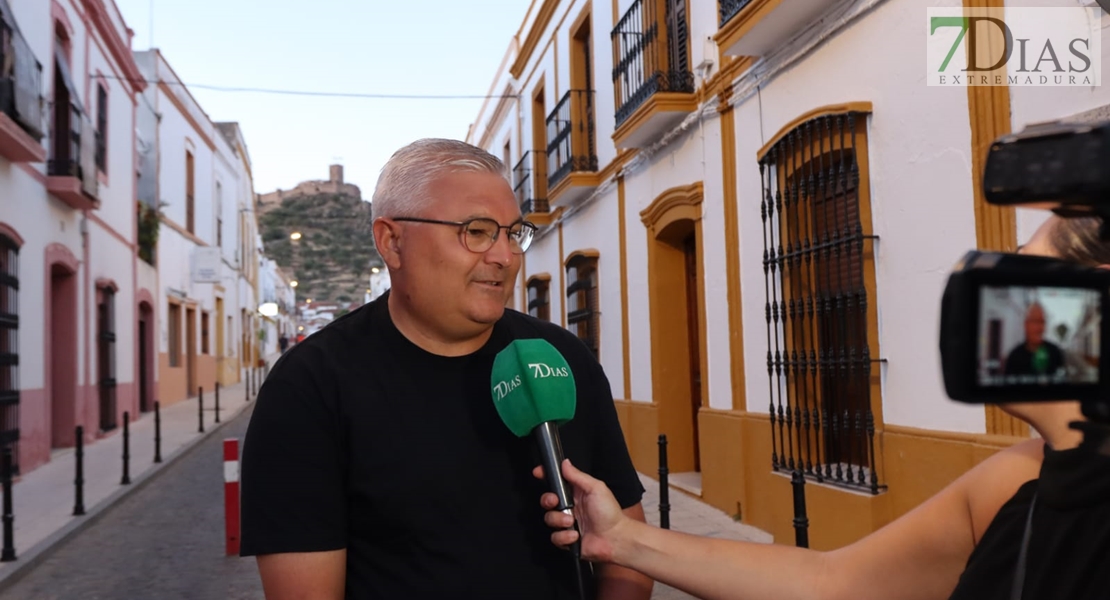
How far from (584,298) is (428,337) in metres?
11.4

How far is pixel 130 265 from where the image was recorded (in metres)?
17.8

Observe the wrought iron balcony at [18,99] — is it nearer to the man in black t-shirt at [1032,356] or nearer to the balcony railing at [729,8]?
the balcony railing at [729,8]

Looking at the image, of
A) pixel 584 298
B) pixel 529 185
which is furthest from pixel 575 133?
pixel 529 185

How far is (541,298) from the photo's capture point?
56.3 feet

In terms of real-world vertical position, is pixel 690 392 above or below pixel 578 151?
below

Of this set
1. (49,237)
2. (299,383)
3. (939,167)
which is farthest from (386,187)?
(49,237)

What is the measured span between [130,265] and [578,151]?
386 inches

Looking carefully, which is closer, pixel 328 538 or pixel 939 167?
pixel 328 538

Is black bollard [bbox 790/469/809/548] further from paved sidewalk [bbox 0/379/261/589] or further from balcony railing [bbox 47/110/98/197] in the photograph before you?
balcony railing [bbox 47/110/98/197]

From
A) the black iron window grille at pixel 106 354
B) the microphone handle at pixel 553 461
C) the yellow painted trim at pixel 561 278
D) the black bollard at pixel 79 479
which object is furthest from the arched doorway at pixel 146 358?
the microphone handle at pixel 553 461

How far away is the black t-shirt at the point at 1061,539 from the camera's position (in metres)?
1.15

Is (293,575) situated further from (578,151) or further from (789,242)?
(578,151)

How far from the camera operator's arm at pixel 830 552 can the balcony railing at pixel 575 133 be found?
11.1 meters

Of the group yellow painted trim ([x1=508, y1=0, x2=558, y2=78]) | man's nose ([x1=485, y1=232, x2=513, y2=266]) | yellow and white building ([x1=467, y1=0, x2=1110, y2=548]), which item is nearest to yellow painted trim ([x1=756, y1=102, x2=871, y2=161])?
yellow and white building ([x1=467, y1=0, x2=1110, y2=548])
